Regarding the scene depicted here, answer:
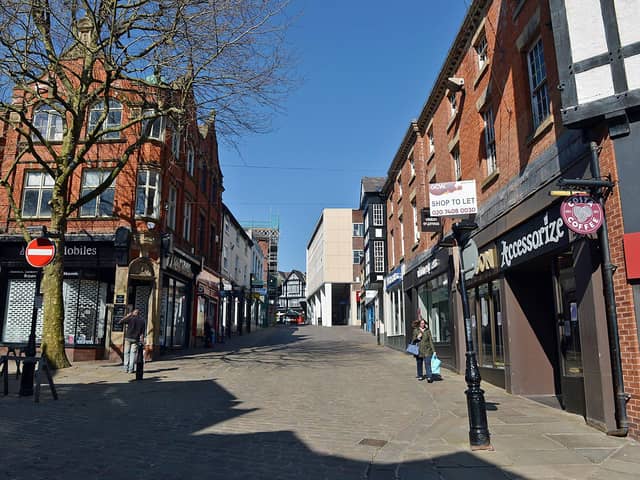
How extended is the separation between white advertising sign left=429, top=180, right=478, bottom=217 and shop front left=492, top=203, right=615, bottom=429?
113 cm

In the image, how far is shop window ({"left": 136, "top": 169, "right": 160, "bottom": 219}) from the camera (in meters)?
19.3

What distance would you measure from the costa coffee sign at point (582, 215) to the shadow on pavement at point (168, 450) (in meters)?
3.52

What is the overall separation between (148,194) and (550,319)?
49.2ft

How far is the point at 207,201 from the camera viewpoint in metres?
28.0

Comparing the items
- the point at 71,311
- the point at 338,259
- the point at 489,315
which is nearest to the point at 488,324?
the point at 489,315

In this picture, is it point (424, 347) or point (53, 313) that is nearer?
point (424, 347)

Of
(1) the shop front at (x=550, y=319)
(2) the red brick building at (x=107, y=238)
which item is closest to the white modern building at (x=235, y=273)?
(2) the red brick building at (x=107, y=238)

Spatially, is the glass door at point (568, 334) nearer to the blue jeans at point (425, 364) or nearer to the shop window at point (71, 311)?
the blue jeans at point (425, 364)

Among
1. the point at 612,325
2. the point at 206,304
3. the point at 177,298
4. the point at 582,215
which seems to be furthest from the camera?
the point at 206,304

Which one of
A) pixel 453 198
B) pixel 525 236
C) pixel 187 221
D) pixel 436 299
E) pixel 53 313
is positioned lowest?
pixel 53 313

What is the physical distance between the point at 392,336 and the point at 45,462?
2129 cm

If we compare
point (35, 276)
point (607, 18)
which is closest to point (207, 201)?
point (35, 276)

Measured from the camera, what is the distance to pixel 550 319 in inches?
435

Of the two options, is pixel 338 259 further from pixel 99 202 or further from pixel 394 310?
pixel 99 202
